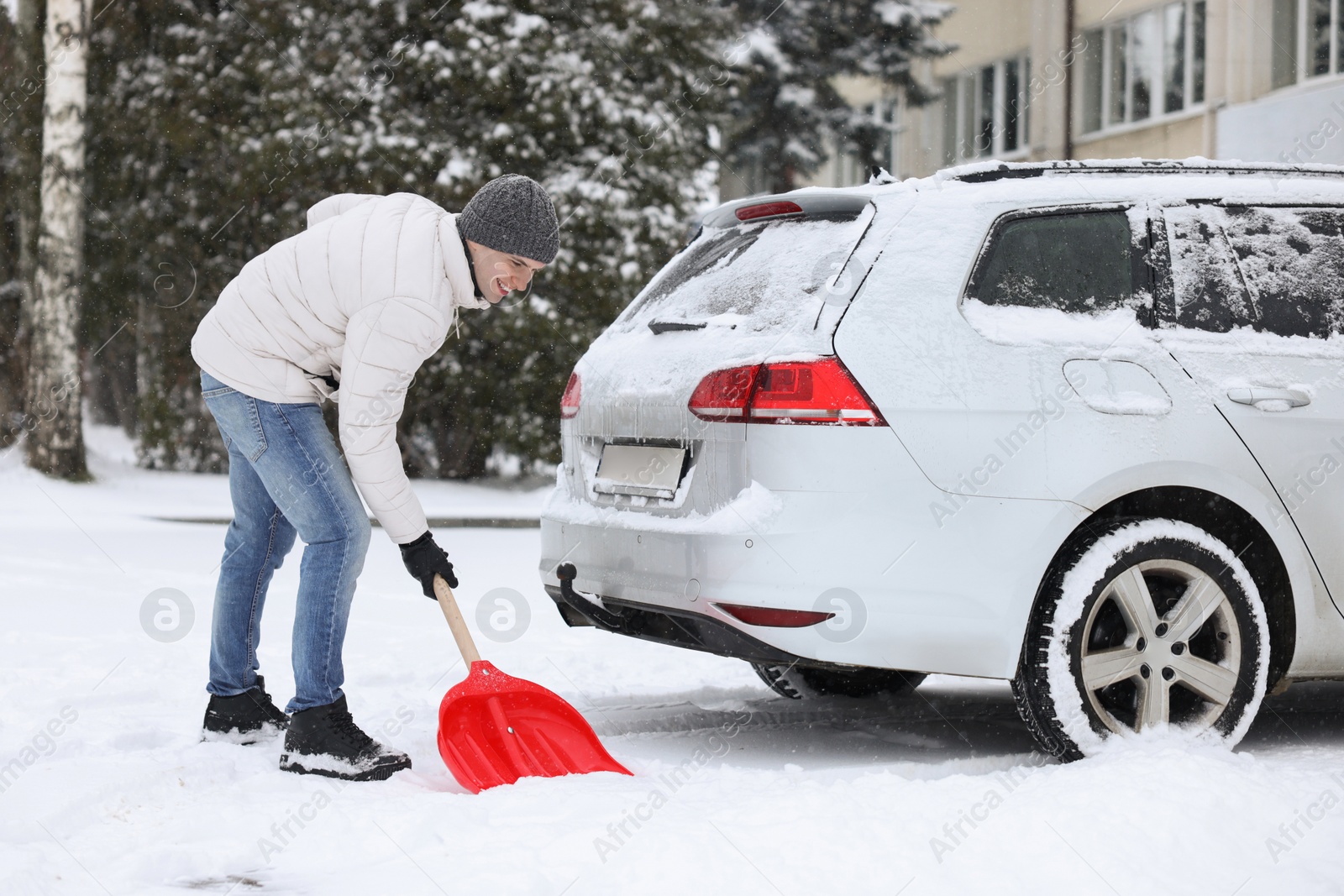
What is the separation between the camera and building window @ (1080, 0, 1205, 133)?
66.6 feet

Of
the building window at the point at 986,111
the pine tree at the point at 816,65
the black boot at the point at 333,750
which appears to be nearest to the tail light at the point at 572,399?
the black boot at the point at 333,750

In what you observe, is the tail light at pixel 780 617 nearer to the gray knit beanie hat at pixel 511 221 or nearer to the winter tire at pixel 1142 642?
the winter tire at pixel 1142 642

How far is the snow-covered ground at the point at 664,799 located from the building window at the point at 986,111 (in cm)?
2039

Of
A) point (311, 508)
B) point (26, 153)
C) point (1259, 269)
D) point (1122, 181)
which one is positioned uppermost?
point (26, 153)

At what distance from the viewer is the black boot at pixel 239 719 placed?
433 cm

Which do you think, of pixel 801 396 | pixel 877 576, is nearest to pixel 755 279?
pixel 801 396

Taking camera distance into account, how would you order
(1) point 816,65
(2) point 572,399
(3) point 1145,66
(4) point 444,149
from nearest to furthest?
1. (2) point 572,399
2. (4) point 444,149
3. (3) point 1145,66
4. (1) point 816,65

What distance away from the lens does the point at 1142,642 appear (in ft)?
13.1

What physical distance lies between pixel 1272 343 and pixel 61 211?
12.8m

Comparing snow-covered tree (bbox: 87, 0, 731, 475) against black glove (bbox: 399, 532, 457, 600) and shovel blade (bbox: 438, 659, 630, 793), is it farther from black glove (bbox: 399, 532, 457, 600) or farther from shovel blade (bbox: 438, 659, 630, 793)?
shovel blade (bbox: 438, 659, 630, 793)

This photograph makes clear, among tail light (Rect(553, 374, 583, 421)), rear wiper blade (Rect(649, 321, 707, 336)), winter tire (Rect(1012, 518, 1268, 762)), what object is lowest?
winter tire (Rect(1012, 518, 1268, 762))

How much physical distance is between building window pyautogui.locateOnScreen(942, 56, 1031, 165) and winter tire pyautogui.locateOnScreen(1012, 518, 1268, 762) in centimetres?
2143

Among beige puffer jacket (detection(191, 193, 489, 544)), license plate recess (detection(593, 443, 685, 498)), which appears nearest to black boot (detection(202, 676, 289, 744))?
beige puffer jacket (detection(191, 193, 489, 544))

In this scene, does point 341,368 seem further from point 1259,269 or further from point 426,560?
point 1259,269
